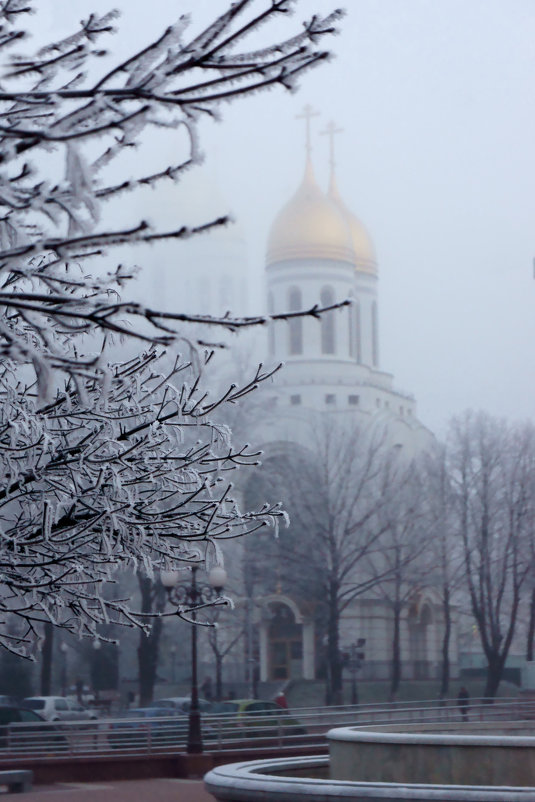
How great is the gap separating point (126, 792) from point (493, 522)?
2270 cm

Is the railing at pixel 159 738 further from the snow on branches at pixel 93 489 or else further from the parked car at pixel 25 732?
the snow on branches at pixel 93 489

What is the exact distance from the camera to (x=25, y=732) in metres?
22.8

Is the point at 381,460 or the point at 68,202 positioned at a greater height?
the point at 381,460

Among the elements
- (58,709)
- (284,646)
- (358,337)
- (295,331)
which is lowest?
(58,709)

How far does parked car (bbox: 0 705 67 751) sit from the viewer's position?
1928cm

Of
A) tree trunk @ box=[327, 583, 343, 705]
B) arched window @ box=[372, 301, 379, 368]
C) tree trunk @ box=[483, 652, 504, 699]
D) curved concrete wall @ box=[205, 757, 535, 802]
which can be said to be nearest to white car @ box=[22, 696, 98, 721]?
tree trunk @ box=[327, 583, 343, 705]

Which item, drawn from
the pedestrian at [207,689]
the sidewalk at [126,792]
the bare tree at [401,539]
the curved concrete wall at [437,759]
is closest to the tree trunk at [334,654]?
the bare tree at [401,539]

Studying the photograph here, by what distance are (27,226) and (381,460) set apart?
35.3m

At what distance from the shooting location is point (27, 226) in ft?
20.5

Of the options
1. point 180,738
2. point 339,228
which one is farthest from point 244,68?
point 339,228

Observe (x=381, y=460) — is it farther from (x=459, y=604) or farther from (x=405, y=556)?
(x=459, y=604)

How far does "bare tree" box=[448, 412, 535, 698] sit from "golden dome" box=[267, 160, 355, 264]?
19.6m

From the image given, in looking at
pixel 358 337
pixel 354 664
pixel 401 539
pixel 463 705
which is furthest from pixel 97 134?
pixel 358 337

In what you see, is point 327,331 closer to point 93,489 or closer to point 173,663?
point 173,663
